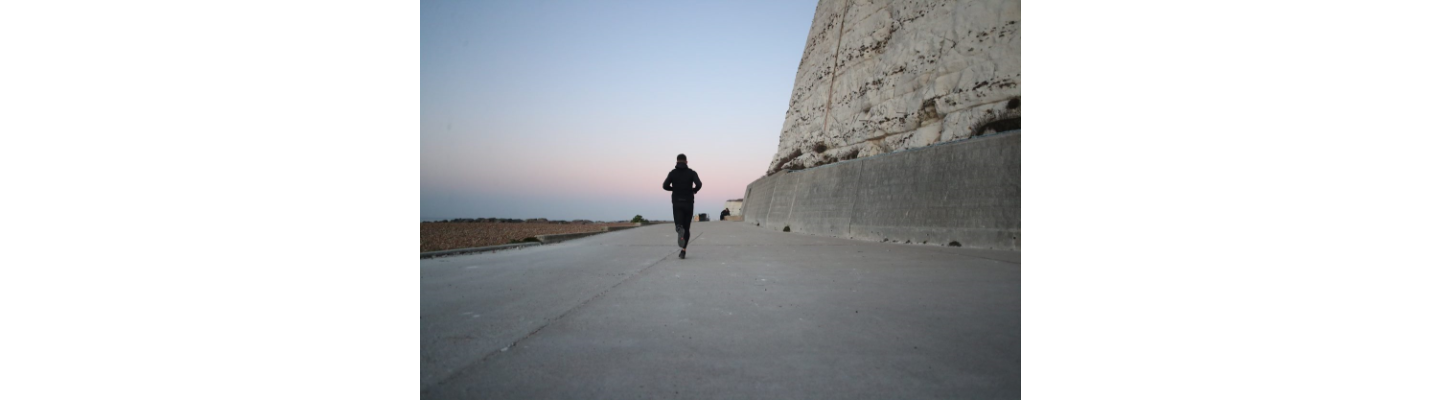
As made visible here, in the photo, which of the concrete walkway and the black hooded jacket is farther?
the black hooded jacket

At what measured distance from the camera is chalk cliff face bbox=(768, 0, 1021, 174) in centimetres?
977

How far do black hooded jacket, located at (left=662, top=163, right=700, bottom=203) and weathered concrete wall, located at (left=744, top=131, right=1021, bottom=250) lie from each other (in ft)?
15.4

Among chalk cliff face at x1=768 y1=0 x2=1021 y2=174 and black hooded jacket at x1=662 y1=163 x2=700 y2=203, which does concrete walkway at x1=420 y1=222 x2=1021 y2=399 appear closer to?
black hooded jacket at x1=662 y1=163 x2=700 y2=203

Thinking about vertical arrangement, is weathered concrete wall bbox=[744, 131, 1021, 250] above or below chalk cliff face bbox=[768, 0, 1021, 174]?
below

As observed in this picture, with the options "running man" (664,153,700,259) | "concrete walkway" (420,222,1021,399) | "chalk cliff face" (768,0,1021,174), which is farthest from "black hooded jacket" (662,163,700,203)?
"chalk cliff face" (768,0,1021,174)

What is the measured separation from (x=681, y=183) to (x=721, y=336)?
4.81 metres

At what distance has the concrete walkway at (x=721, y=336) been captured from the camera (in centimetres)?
177

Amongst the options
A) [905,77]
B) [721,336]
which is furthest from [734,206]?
[721,336]

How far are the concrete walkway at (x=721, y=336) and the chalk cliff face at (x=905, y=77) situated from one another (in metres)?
6.26

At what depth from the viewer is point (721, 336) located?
2.44 metres

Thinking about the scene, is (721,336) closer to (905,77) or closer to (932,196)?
(932,196)
